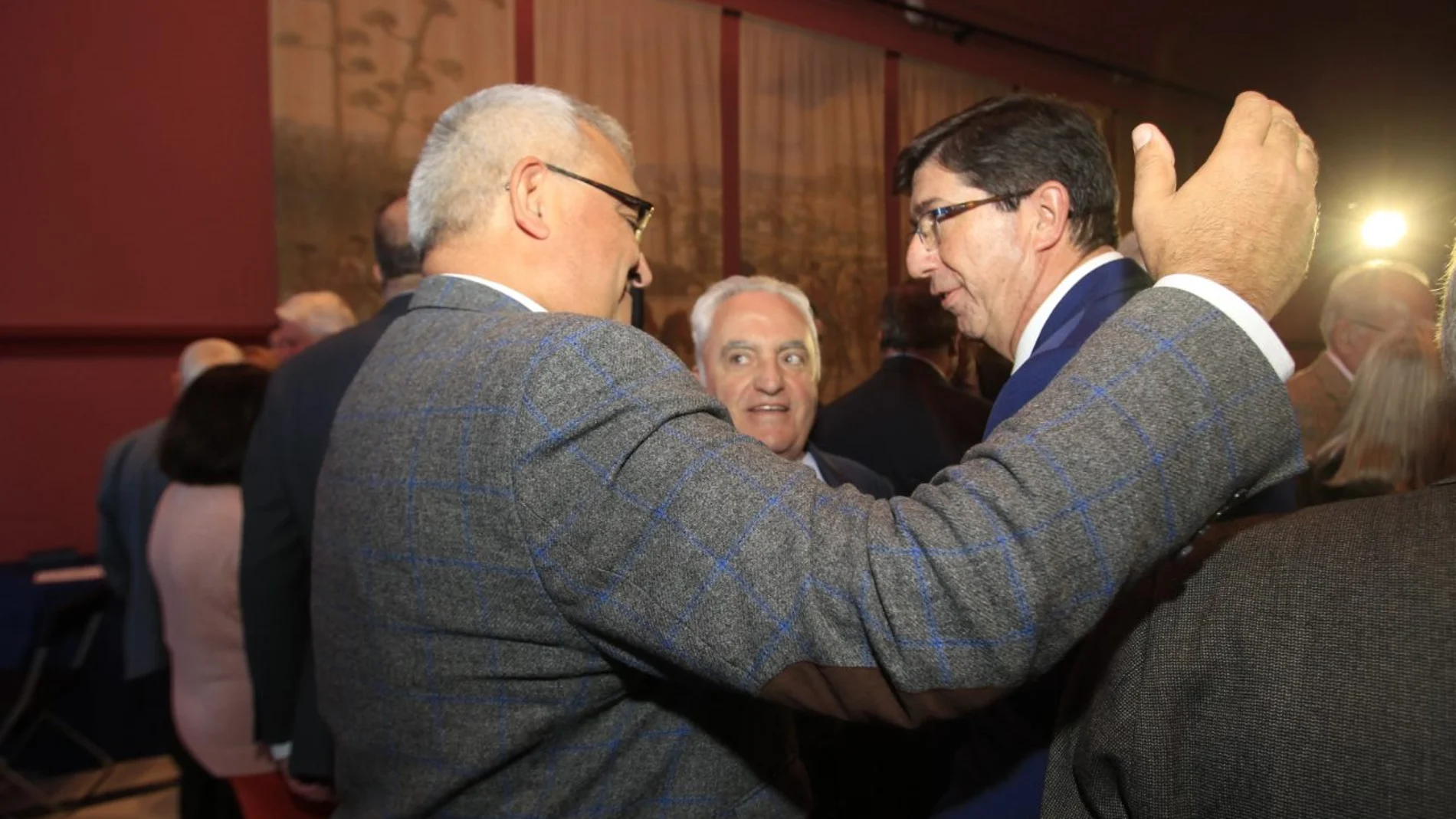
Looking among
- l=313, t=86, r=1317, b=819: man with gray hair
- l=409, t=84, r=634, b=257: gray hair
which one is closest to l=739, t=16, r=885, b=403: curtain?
l=409, t=84, r=634, b=257: gray hair

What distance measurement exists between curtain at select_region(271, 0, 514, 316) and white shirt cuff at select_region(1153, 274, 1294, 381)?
400cm

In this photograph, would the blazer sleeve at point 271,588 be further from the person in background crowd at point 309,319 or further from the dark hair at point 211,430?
the person in background crowd at point 309,319

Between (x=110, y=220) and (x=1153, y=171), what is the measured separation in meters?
4.27

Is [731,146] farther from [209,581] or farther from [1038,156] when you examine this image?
[1038,156]

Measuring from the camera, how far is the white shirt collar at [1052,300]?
4.14 ft

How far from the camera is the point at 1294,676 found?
2.47ft

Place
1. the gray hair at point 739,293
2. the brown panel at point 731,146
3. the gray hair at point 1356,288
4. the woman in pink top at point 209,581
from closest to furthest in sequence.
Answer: the woman in pink top at point 209,581 → the gray hair at point 739,293 → the gray hair at point 1356,288 → the brown panel at point 731,146

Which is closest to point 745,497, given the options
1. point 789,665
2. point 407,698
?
point 789,665

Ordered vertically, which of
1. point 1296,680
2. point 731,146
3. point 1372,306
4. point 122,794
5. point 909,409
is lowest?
point 122,794

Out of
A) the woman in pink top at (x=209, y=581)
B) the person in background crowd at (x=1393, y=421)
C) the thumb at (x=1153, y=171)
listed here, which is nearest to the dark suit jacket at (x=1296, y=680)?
the thumb at (x=1153, y=171)

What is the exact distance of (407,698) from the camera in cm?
89

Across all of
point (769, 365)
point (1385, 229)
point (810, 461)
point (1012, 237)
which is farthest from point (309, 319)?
point (1385, 229)

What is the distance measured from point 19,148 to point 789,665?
168 inches

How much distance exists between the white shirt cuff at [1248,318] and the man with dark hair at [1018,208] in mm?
612
